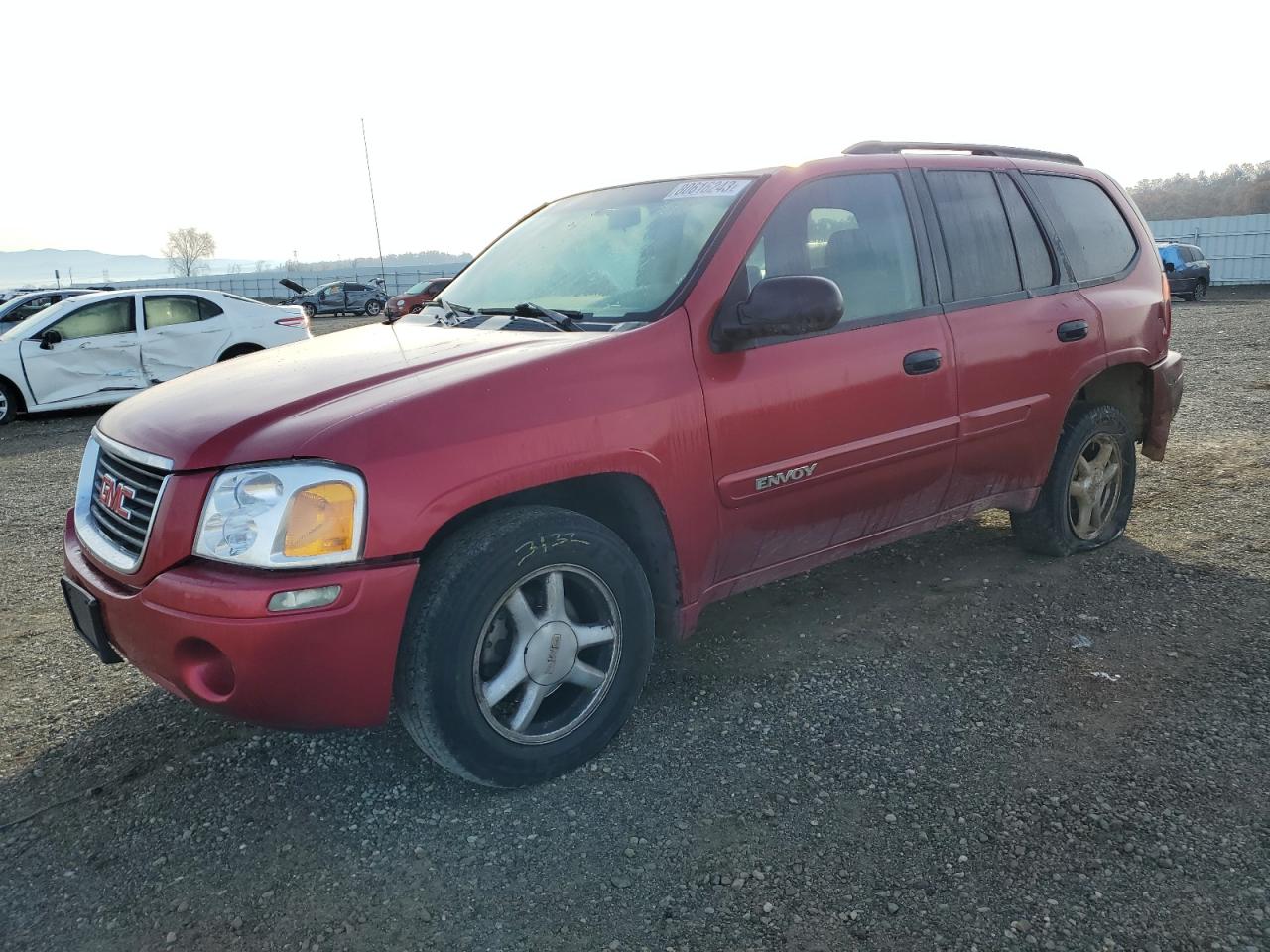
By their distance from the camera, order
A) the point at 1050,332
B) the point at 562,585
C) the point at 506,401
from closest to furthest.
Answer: the point at 506,401
the point at 562,585
the point at 1050,332

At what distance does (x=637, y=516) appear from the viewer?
2965 mm

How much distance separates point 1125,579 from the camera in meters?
4.28

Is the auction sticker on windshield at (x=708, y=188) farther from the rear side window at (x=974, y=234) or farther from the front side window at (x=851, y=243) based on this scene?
the rear side window at (x=974, y=234)

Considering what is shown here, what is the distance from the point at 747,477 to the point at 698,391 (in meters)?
0.33

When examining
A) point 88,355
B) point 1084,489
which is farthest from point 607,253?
point 88,355

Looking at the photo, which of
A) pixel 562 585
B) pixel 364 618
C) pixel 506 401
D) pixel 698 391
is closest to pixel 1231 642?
pixel 698 391

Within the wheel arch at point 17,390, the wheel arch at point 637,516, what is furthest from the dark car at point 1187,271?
the wheel arch at point 637,516

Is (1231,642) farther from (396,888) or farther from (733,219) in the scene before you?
(396,888)

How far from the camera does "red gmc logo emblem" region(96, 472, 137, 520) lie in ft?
8.78

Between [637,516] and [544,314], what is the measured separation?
0.77 meters

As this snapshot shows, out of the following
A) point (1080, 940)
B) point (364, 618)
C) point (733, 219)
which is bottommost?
point (1080, 940)

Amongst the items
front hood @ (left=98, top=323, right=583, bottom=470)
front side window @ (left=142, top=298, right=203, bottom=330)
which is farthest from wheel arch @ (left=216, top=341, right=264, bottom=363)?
front hood @ (left=98, top=323, right=583, bottom=470)

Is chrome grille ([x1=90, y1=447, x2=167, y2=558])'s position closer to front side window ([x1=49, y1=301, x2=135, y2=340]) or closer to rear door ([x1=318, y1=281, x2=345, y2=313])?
front side window ([x1=49, y1=301, x2=135, y2=340])

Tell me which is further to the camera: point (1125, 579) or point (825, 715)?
point (1125, 579)
